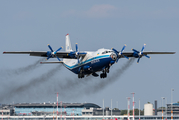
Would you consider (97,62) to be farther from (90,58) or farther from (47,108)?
(47,108)

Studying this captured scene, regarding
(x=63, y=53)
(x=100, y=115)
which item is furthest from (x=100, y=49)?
(x=100, y=115)

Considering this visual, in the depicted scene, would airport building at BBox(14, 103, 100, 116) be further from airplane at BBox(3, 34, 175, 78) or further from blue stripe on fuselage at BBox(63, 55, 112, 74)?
blue stripe on fuselage at BBox(63, 55, 112, 74)

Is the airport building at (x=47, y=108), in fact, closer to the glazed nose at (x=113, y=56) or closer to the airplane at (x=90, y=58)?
the airplane at (x=90, y=58)

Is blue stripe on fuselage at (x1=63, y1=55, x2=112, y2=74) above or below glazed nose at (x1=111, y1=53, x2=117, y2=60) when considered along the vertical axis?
below

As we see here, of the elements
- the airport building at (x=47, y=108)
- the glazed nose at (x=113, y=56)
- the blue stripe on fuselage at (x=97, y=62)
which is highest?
the glazed nose at (x=113, y=56)

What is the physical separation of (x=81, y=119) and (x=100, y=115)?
12.6 m

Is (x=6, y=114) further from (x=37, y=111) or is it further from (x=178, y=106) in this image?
(x=178, y=106)

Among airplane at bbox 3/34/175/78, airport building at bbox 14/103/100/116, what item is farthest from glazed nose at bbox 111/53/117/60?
airport building at bbox 14/103/100/116

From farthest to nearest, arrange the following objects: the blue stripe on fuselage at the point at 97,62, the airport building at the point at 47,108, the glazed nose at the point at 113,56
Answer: the airport building at the point at 47,108 < the blue stripe on fuselage at the point at 97,62 < the glazed nose at the point at 113,56

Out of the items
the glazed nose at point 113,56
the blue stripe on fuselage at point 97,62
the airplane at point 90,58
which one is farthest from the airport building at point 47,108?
the glazed nose at point 113,56

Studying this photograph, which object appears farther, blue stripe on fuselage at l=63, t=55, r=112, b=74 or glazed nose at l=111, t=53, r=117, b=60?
blue stripe on fuselage at l=63, t=55, r=112, b=74

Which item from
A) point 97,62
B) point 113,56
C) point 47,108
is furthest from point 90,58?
point 47,108

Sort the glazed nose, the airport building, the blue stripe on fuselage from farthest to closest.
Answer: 1. the airport building
2. the blue stripe on fuselage
3. the glazed nose

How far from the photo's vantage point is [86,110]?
133 metres
